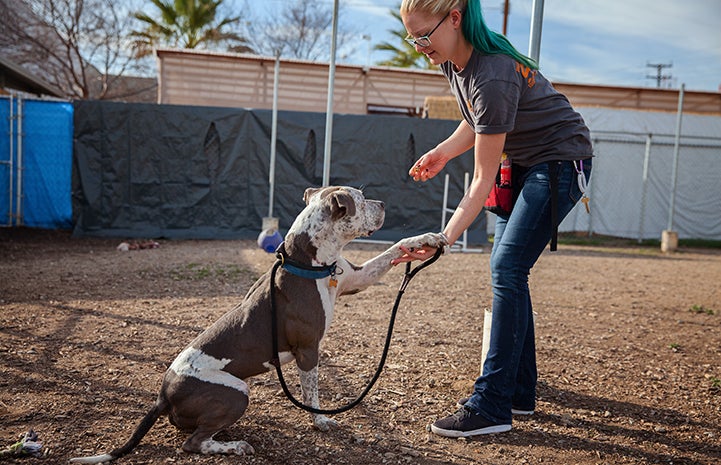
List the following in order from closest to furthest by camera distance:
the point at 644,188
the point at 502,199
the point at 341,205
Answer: the point at 341,205, the point at 502,199, the point at 644,188

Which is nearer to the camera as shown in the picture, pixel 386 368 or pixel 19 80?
pixel 386 368

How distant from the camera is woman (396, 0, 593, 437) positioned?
2771mm

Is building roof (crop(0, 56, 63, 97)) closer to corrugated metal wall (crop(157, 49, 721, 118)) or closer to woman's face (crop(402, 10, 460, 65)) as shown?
corrugated metal wall (crop(157, 49, 721, 118))

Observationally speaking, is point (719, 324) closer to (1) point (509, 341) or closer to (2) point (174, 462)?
(1) point (509, 341)

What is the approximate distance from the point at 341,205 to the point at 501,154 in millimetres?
852

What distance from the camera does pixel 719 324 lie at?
5922mm

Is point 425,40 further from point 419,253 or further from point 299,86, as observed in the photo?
point 299,86

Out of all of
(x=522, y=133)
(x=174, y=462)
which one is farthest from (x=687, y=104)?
(x=174, y=462)

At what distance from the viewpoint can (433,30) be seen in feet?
9.06

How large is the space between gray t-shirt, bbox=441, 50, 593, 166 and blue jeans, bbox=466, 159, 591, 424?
0.32ft

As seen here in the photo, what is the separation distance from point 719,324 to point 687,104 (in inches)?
664

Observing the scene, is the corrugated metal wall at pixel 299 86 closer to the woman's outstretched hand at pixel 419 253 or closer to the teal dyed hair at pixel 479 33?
the teal dyed hair at pixel 479 33

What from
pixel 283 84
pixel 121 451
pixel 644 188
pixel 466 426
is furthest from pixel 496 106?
pixel 283 84

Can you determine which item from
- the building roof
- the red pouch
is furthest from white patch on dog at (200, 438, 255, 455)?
the building roof
